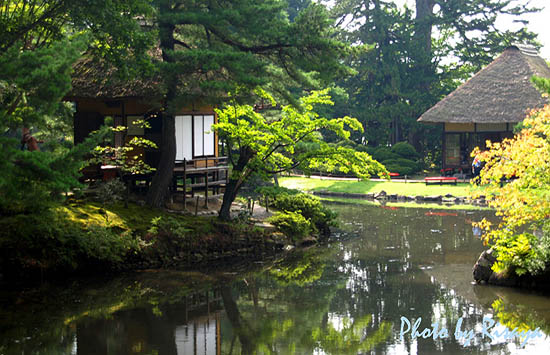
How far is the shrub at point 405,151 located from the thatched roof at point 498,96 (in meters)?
4.00

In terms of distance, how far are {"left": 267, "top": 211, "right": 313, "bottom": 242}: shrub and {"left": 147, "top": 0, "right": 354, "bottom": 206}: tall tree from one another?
3849 millimetres

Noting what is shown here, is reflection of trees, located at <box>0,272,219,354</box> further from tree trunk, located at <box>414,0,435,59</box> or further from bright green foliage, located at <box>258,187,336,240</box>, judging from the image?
tree trunk, located at <box>414,0,435,59</box>

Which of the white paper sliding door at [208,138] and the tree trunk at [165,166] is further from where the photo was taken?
the white paper sliding door at [208,138]

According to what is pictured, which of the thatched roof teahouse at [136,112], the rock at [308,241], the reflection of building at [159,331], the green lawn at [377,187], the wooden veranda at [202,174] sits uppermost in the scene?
the thatched roof teahouse at [136,112]

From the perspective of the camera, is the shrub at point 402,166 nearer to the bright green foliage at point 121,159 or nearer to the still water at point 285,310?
the still water at point 285,310

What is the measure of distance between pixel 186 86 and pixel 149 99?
1.34 metres

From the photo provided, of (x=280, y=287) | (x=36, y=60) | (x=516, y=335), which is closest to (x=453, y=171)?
(x=280, y=287)

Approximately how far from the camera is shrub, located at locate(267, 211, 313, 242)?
2422 cm

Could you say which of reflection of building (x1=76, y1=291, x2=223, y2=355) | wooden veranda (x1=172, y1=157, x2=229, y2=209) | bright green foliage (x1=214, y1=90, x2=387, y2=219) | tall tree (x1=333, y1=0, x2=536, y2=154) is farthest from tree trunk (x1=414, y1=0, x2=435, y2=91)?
reflection of building (x1=76, y1=291, x2=223, y2=355)

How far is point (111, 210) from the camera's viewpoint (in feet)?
71.0

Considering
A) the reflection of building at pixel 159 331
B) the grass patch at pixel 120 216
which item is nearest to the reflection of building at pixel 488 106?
the grass patch at pixel 120 216

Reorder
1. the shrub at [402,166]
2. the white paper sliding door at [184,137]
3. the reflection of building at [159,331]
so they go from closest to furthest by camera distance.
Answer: the reflection of building at [159,331]
the white paper sliding door at [184,137]
the shrub at [402,166]

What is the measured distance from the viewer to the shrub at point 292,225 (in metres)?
24.2

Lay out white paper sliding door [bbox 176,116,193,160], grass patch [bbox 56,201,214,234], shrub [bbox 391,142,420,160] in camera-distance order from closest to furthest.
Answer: grass patch [bbox 56,201,214,234]
white paper sliding door [bbox 176,116,193,160]
shrub [bbox 391,142,420,160]
